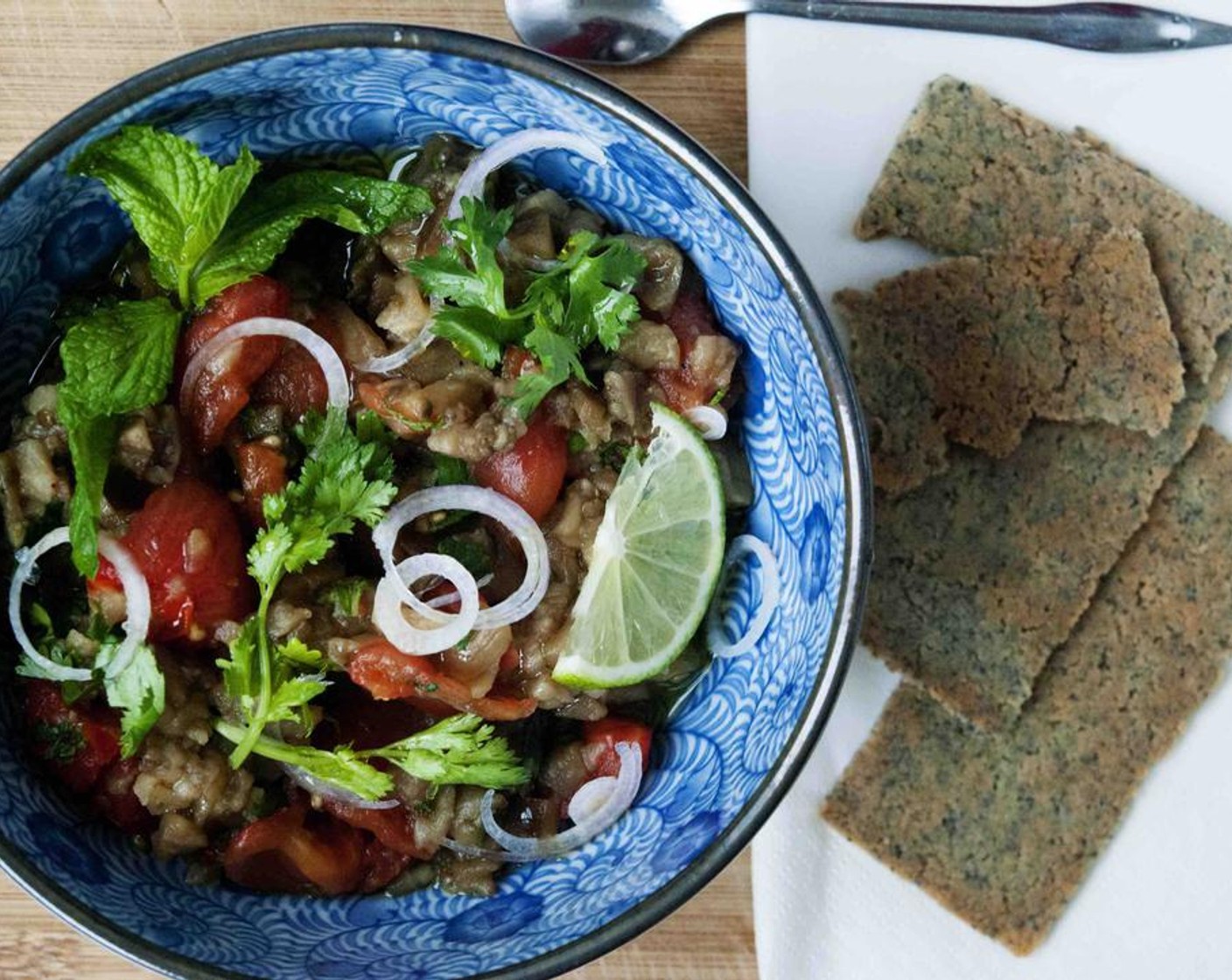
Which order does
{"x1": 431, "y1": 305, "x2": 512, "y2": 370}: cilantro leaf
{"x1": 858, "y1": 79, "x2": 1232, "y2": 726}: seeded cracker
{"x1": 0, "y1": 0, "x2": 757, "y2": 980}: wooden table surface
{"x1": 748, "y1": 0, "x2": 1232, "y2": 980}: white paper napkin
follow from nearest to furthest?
{"x1": 431, "y1": 305, "x2": 512, "y2": 370}: cilantro leaf, {"x1": 0, "y1": 0, "x2": 757, "y2": 980}: wooden table surface, {"x1": 748, "y1": 0, "x2": 1232, "y2": 980}: white paper napkin, {"x1": 858, "y1": 79, "x2": 1232, "y2": 726}: seeded cracker

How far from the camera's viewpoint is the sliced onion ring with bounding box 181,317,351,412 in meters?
2.09

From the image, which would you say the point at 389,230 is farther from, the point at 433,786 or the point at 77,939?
the point at 77,939

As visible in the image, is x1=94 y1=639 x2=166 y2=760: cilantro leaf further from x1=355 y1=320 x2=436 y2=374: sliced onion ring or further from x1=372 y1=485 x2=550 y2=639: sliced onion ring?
x1=355 y1=320 x2=436 y2=374: sliced onion ring

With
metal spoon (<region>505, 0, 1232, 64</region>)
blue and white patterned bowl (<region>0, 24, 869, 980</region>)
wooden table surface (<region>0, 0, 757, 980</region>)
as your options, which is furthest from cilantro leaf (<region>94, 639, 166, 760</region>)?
metal spoon (<region>505, 0, 1232, 64</region>)

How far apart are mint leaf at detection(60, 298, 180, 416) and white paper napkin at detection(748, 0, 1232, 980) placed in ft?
4.07

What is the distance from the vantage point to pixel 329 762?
2.08m

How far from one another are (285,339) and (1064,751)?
1923 mm

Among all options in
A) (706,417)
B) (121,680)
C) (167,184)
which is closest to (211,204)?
(167,184)

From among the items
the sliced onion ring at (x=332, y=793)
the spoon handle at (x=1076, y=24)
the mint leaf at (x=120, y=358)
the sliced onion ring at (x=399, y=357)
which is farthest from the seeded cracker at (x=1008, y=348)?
the mint leaf at (x=120, y=358)

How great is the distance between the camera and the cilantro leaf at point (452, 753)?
2078 millimetres

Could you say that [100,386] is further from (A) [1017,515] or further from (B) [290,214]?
(A) [1017,515]

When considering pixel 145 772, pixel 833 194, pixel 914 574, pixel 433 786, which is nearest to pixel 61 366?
pixel 145 772

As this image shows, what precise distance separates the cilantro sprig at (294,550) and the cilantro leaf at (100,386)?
25 cm

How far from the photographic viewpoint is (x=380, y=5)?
2.59m
